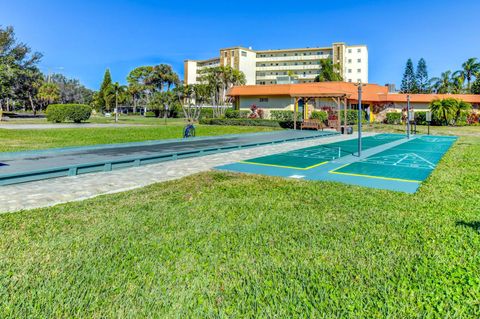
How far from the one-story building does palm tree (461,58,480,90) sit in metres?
21.7

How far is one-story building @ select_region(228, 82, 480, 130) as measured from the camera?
33.2 m

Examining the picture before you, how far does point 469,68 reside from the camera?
181 feet

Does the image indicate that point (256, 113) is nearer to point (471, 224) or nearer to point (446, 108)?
point (446, 108)

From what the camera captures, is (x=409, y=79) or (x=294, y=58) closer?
(x=409, y=79)

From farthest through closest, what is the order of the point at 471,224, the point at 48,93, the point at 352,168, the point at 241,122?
the point at 48,93 < the point at 241,122 < the point at 352,168 < the point at 471,224

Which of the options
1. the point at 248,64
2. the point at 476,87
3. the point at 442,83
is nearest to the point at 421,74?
the point at 442,83

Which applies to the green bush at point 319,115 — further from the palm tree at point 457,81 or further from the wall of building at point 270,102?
the palm tree at point 457,81

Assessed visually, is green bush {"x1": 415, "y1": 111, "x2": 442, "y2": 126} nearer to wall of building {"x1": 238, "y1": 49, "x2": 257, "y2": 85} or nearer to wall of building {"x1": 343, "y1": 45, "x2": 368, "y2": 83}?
wall of building {"x1": 343, "y1": 45, "x2": 368, "y2": 83}

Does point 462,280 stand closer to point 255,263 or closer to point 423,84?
point 255,263

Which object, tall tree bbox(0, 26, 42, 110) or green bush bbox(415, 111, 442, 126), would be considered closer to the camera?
green bush bbox(415, 111, 442, 126)

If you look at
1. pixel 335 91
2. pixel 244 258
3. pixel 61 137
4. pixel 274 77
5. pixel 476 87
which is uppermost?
pixel 274 77

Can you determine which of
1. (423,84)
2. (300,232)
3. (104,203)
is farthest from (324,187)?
(423,84)

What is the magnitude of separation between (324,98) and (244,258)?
1273 inches

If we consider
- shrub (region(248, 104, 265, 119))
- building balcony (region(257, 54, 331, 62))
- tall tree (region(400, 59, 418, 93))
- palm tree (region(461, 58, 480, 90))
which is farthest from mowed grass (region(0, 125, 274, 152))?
tall tree (region(400, 59, 418, 93))
